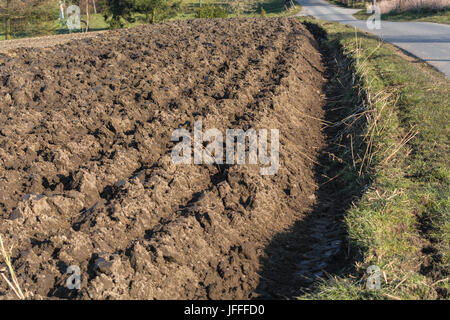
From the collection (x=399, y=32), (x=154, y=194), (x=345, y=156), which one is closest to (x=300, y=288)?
(x=154, y=194)

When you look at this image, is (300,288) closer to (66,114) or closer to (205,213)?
(205,213)

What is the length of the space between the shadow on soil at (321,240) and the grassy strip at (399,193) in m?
0.11

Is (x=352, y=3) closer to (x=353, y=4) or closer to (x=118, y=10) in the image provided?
(x=353, y=4)

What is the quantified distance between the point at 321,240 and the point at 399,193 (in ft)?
3.52

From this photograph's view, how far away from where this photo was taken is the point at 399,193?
5.02 meters

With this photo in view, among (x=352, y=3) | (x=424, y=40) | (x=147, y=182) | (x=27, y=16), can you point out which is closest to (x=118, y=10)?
(x=27, y=16)

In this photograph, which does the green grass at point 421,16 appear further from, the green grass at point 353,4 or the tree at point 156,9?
the tree at point 156,9

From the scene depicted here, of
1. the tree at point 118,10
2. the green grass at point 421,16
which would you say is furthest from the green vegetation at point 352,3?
the tree at point 118,10

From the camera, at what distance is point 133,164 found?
577 cm

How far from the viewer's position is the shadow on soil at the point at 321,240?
4.09m

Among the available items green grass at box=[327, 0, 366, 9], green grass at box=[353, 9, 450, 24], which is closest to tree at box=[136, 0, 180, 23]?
green grass at box=[353, 9, 450, 24]

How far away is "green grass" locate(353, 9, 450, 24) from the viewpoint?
22156 millimetres

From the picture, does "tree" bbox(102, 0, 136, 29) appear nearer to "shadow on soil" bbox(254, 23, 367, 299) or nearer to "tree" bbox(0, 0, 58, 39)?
"tree" bbox(0, 0, 58, 39)

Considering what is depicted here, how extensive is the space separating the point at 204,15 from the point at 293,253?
2662 cm
